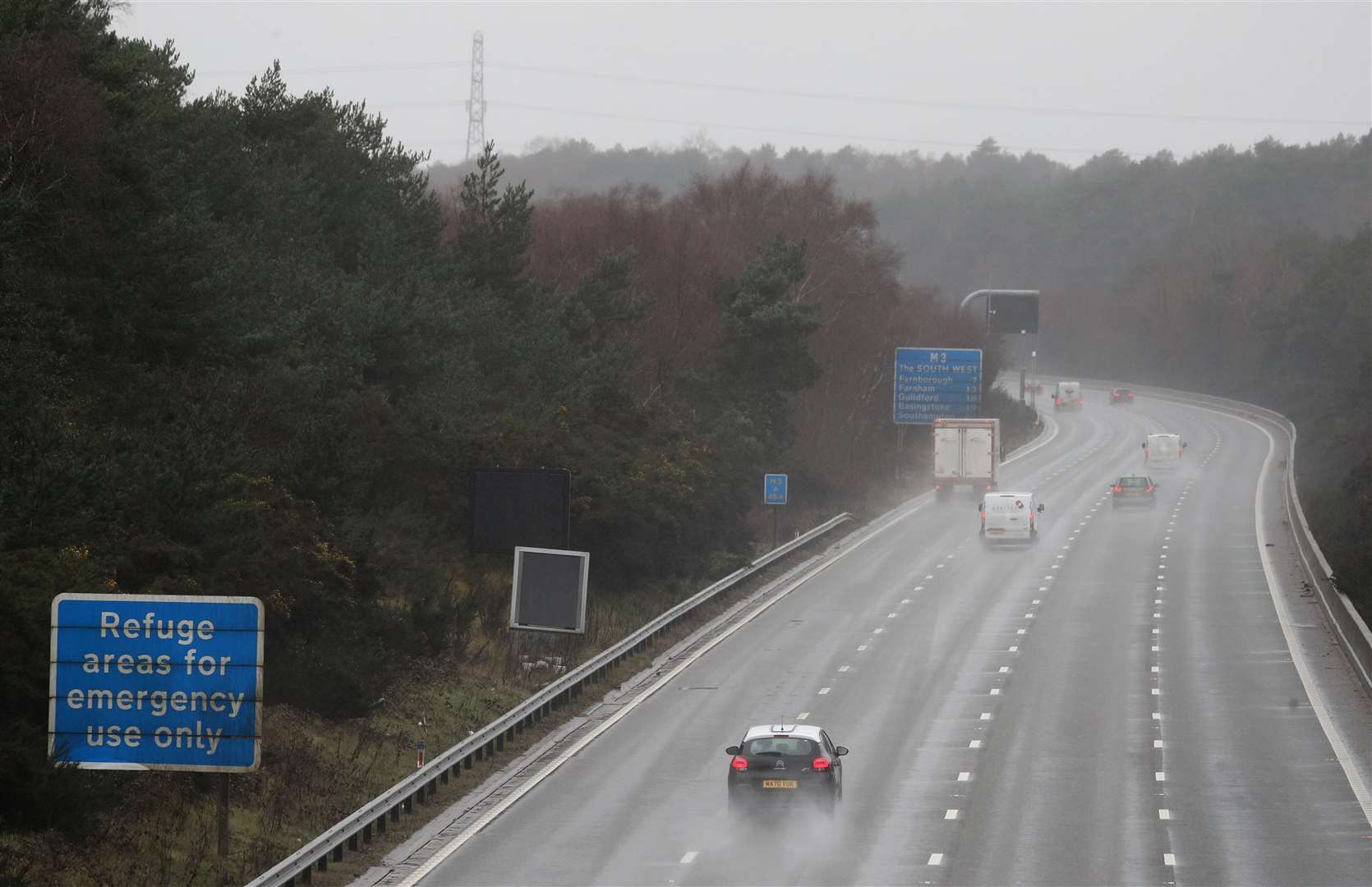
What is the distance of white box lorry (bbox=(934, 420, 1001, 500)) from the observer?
245 ft

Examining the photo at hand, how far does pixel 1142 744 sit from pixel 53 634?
18540 mm

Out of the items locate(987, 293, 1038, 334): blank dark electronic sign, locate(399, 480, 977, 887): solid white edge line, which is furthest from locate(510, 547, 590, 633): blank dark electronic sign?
locate(987, 293, 1038, 334): blank dark electronic sign

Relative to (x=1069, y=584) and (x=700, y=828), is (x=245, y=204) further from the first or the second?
(x=700, y=828)

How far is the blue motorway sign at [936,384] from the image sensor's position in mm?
78812

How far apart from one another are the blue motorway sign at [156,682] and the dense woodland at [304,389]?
66 centimetres

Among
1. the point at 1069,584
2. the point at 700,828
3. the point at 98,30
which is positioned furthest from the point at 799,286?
the point at 700,828

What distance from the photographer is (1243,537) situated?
62.1 m

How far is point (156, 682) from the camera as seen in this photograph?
64.4 feet

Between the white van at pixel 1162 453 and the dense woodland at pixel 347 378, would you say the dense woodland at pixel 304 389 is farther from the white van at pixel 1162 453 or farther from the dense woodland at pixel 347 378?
the white van at pixel 1162 453

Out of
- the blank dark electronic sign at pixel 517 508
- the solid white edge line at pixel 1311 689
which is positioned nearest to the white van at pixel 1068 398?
the solid white edge line at pixel 1311 689

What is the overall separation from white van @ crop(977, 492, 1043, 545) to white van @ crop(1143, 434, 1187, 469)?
111ft

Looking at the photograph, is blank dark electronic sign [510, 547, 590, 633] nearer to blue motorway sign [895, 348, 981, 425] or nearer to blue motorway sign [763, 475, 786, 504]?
blue motorway sign [763, 475, 786, 504]

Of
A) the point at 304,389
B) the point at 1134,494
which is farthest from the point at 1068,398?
the point at 304,389

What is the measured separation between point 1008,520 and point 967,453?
1479cm
